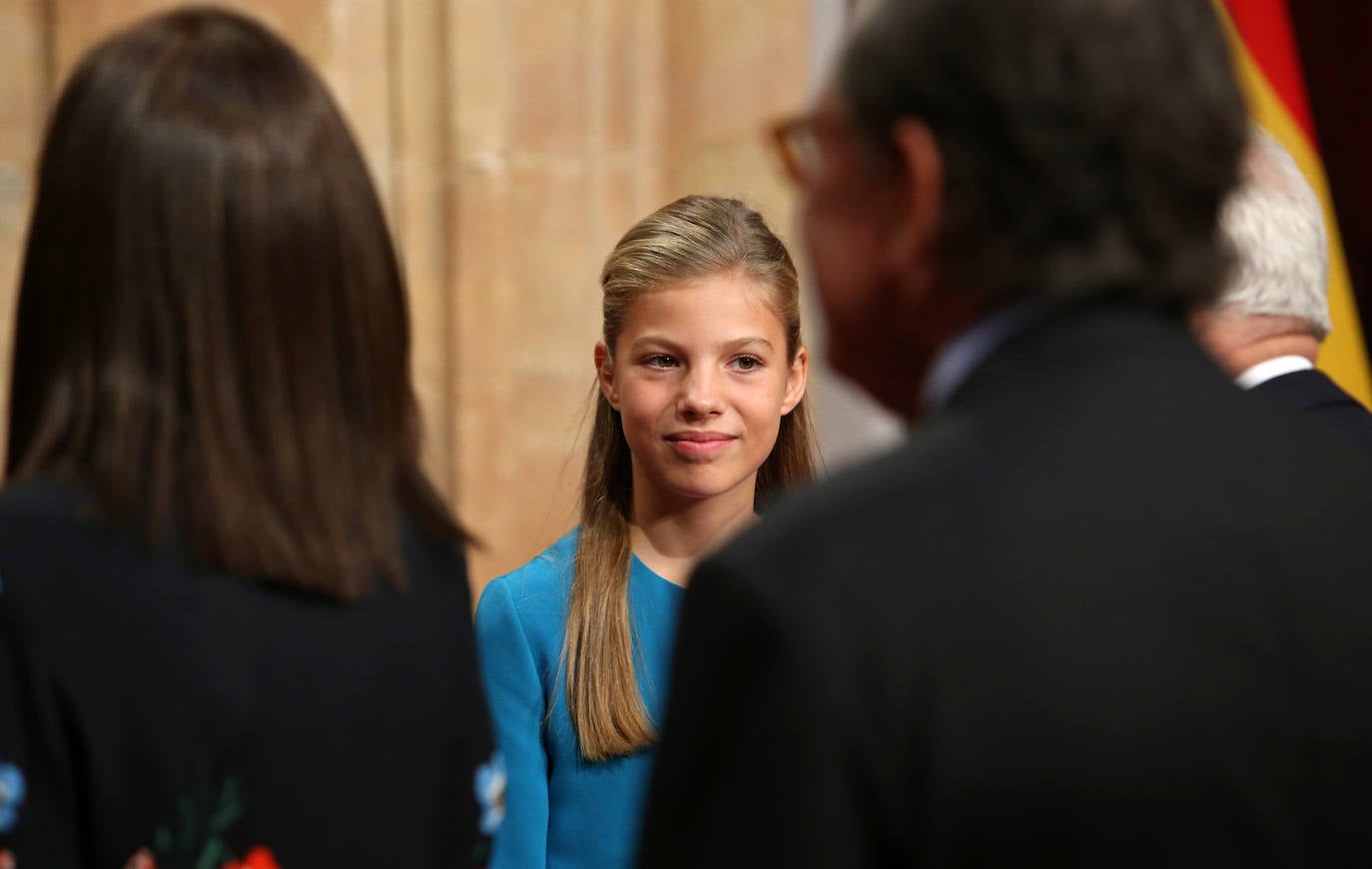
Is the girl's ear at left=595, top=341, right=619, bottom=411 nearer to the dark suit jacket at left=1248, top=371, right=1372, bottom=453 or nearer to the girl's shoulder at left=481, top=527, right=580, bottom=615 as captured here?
the girl's shoulder at left=481, top=527, right=580, bottom=615

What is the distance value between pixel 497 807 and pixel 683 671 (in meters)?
0.46

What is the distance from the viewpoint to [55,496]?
1.11 m

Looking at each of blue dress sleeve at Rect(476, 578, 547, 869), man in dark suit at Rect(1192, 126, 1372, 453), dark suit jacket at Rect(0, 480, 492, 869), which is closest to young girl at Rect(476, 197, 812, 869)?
blue dress sleeve at Rect(476, 578, 547, 869)

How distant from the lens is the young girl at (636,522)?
6.96ft

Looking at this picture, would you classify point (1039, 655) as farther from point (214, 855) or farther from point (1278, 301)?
point (1278, 301)

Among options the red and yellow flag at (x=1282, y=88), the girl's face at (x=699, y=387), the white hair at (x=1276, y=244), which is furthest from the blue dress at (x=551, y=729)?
the red and yellow flag at (x=1282, y=88)

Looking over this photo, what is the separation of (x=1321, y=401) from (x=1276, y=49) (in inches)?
66.6

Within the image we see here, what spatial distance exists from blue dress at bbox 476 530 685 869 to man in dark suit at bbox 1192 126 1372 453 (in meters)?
0.95

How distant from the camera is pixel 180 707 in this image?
1089 mm

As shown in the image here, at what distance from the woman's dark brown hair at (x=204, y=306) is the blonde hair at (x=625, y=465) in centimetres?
98

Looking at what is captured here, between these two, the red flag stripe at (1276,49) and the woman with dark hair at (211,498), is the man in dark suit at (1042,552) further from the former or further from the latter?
the red flag stripe at (1276,49)

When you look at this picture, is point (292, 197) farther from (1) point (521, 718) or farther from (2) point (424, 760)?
(1) point (521, 718)

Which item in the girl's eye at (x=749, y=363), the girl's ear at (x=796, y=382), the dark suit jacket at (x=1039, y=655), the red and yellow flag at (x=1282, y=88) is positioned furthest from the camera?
the red and yellow flag at (x=1282, y=88)

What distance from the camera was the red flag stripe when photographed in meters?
A: 3.64
